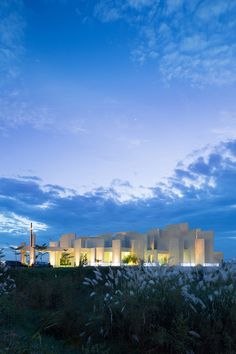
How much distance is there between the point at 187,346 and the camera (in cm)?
634

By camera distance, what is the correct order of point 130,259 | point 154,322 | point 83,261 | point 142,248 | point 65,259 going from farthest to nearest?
point 65,259 < point 142,248 < point 130,259 < point 83,261 < point 154,322

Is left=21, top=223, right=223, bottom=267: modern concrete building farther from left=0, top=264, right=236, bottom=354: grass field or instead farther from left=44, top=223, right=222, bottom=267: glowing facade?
left=0, top=264, right=236, bottom=354: grass field

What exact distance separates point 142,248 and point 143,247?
0.43ft

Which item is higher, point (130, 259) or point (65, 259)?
point (130, 259)

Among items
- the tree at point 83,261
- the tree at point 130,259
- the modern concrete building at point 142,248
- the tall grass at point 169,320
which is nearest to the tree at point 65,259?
the modern concrete building at point 142,248

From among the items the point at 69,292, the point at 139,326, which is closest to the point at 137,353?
the point at 139,326

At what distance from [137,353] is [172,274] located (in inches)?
72.8

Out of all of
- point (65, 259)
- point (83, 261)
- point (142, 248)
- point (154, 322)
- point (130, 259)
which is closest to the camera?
point (154, 322)

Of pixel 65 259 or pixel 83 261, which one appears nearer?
pixel 83 261

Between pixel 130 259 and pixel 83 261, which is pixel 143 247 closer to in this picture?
pixel 130 259

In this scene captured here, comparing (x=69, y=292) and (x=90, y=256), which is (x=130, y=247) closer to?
(x=90, y=256)

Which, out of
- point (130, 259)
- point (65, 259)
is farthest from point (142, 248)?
point (65, 259)

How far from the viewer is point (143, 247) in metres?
41.2

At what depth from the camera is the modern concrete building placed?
1471 inches
